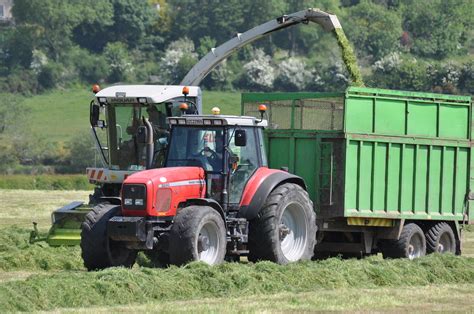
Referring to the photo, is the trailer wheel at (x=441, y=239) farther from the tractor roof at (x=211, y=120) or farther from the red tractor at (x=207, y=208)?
the tractor roof at (x=211, y=120)

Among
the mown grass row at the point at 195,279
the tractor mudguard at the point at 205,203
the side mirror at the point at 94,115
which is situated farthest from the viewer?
the side mirror at the point at 94,115

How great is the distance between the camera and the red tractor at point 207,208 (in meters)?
18.0

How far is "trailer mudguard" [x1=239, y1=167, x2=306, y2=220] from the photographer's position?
19.0 metres

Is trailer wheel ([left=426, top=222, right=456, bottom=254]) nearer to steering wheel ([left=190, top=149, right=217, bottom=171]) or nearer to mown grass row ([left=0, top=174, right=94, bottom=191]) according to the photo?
steering wheel ([left=190, top=149, right=217, bottom=171])

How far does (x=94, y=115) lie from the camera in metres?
22.9

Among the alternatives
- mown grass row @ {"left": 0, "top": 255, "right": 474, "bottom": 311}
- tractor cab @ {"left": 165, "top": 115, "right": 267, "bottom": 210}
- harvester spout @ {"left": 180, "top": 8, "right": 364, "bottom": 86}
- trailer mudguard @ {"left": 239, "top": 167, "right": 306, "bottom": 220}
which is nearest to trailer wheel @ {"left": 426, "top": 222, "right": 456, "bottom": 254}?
mown grass row @ {"left": 0, "top": 255, "right": 474, "bottom": 311}

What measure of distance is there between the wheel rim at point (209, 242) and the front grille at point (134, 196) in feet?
2.84

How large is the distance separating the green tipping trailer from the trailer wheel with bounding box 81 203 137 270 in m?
3.63

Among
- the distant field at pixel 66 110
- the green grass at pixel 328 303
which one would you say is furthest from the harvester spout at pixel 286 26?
the distant field at pixel 66 110

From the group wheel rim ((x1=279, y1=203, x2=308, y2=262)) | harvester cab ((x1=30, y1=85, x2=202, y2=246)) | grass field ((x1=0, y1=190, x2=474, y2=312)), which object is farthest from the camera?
harvester cab ((x1=30, y1=85, x2=202, y2=246))

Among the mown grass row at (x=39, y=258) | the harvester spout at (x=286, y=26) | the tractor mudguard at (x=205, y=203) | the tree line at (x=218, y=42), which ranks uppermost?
the tree line at (x=218, y=42)

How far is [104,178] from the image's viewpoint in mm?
22578

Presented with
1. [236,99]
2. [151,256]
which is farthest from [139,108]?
[236,99]

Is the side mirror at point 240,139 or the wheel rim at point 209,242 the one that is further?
the side mirror at point 240,139
